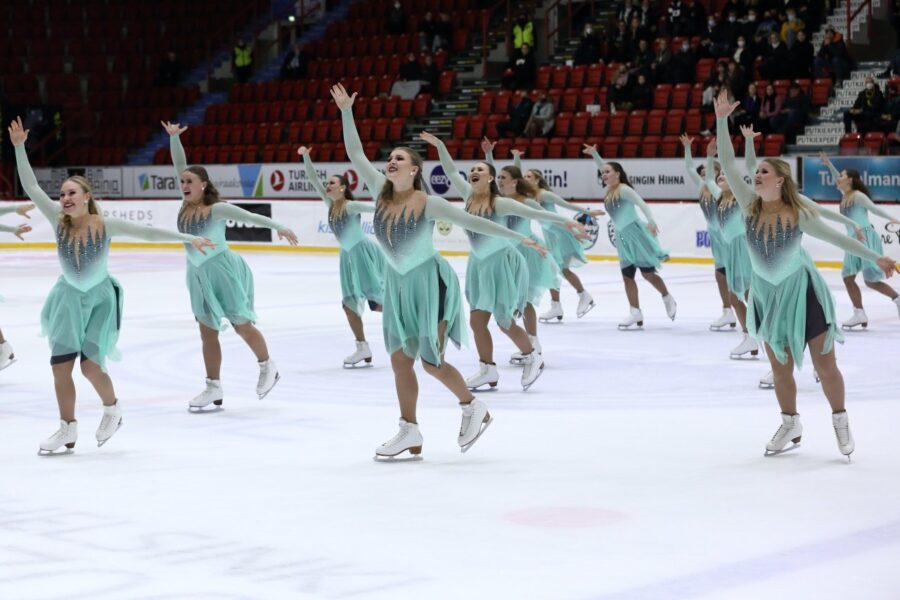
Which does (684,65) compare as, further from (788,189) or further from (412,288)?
(412,288)

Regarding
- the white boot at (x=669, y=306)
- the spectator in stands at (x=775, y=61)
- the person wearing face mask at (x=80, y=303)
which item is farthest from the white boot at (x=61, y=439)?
the spectator in stands at (x=775, y=61)

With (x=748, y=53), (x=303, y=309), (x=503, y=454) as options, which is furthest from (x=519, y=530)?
(x=748, y=53)

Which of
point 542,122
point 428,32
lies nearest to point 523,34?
point 428,32

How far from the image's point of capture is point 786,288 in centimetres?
683

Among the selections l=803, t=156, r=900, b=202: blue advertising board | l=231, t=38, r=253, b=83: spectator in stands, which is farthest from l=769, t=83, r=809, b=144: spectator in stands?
l=231, t=38, r=253, b=83: spectator in stands

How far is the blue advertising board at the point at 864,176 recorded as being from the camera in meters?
19.7

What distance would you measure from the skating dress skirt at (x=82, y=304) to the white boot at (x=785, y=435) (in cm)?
336

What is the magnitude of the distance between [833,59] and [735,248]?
12503 millimetres

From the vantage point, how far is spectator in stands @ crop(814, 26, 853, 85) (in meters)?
22.6

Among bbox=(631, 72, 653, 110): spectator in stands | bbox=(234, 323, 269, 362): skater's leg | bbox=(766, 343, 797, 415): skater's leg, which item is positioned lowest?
bbox=(234, 323, 269, 362): skater's leg

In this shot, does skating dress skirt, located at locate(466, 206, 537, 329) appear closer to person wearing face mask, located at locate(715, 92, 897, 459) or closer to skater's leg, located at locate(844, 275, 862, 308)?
person wearing face mask, located at locate(715, 92, 897, 459)

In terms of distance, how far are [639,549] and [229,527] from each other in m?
1.62

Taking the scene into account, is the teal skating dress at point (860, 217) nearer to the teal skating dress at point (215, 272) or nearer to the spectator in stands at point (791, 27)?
the teal skating dress at point (215, 272)

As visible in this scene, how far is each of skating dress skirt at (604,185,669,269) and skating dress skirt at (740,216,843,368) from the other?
6.65m
